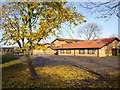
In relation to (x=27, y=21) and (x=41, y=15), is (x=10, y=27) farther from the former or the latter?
(x=41, y=15)

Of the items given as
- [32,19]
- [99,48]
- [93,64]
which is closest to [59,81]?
[32,19]

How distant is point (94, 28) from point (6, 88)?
78015 mm

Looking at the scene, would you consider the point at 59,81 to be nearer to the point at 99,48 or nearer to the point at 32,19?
the point at 32,19

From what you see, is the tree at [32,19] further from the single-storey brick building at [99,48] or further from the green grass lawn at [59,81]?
the single-storey brick building at [99,48]

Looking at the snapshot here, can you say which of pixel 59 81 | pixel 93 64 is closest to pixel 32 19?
pixel 59 81

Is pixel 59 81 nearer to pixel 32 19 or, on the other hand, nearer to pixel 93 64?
pixel 32 19

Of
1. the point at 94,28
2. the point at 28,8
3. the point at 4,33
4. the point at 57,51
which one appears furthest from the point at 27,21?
the point at 94,28

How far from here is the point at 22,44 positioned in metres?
12.6

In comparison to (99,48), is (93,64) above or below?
below

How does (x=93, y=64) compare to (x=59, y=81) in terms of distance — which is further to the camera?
(x=93, y=64)

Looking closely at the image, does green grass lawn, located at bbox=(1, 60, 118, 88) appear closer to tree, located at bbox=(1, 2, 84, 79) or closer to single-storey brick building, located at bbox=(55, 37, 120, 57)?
tree, located at bbox=(1, 2, 84, 79)

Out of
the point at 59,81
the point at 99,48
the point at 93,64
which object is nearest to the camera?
the point at 59,81

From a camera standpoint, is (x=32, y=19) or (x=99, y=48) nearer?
(x=32, y=19)

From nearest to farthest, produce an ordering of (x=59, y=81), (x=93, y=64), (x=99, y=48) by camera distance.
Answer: (x=59, y=81) < (x=93, y=64) < (x=99, y=48)
